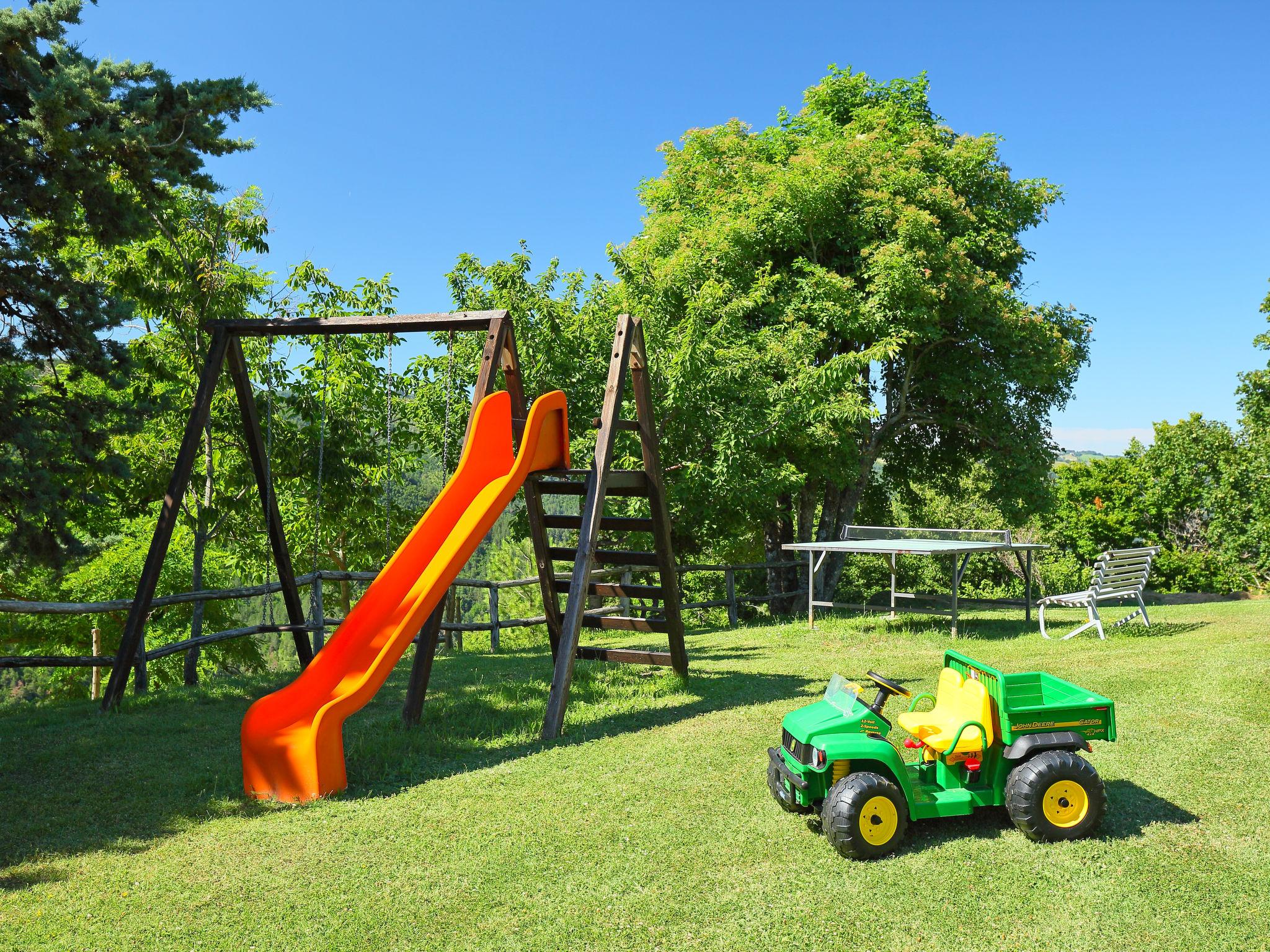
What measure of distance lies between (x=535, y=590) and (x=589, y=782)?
1166 inches

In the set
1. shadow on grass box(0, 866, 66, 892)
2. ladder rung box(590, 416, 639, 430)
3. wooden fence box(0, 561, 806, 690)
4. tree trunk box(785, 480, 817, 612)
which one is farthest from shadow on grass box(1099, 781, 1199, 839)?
tree trunk box(785, 480, 817, 612)

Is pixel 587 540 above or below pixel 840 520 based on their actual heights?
below

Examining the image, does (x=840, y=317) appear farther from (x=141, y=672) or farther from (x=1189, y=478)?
(x=141, y=672)

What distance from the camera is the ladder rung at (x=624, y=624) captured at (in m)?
8.23

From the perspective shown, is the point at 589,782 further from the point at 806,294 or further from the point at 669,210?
the point at 669,210

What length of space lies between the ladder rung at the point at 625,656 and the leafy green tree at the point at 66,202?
4.95 meters

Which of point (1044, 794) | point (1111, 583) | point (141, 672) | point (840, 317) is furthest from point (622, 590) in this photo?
point (840, 317)

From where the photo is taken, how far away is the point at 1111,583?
1078 cm

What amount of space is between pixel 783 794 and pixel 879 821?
0.63 metres

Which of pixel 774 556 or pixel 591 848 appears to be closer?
pixel 591 848

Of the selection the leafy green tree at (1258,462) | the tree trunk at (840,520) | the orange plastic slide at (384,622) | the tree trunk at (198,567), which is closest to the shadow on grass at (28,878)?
the orange plastic slide at (384,622)

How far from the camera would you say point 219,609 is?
19.2 metres

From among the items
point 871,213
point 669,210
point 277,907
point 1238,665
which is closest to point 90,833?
point 277,907

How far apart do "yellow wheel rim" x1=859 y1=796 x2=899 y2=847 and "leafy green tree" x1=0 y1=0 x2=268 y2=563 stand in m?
7.36
